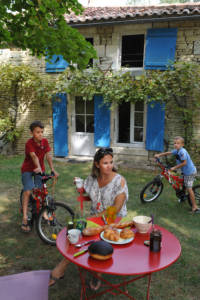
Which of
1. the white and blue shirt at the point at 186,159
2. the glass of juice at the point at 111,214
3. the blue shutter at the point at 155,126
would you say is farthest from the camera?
the blue shutter at the point at 155,126

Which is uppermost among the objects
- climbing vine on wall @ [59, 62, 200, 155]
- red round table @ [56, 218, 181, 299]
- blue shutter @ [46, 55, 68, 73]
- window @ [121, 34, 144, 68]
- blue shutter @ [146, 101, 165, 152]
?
window @ [121, 34, 144, 68]

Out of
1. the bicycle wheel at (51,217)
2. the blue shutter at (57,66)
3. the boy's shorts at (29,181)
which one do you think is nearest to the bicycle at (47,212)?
the bicycle wheel at (51,217)

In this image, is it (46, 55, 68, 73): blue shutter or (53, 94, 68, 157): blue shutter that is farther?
(53, 94, 68, 157): blue shutter

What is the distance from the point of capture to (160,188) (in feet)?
18.6

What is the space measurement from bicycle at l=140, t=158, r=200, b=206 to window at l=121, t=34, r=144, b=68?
4.73 metres

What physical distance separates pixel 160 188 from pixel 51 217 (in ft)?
9.00

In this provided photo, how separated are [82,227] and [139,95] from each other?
622cm

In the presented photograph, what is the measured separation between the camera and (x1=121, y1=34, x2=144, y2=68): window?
8.82 metres

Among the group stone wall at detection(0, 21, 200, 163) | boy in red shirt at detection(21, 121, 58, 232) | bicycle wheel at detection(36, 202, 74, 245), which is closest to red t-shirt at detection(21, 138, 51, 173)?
boy in red shirt at detection(21, 121, 58, 232)

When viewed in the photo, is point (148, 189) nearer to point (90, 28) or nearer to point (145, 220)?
point (145, 220)

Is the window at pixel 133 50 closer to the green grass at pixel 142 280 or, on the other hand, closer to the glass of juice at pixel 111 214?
the green grass at pixel 142 280

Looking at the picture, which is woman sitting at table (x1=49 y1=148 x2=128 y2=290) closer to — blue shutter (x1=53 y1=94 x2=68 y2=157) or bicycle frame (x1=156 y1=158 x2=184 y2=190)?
bicycle frame (x1=156 y1=158 x2=184 y2=190)

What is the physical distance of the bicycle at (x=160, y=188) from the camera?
5229mm

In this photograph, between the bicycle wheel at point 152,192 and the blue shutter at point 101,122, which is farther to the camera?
the blue shutter at point 101,122
